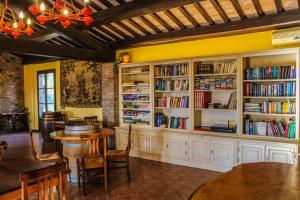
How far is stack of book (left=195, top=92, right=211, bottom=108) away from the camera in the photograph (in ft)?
17.1

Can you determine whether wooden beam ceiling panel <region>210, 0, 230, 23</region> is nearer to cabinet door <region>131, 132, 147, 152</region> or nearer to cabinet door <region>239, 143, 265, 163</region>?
cabinet door <region>239, 143, 265, 163</region>

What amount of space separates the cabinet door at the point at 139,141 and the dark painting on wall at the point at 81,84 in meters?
A: 1.94

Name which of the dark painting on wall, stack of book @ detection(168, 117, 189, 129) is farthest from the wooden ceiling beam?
the dark painting on wall

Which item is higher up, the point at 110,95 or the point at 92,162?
the point at 110,95

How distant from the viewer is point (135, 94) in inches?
248

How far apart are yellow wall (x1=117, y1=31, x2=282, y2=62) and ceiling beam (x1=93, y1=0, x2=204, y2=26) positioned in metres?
1.39

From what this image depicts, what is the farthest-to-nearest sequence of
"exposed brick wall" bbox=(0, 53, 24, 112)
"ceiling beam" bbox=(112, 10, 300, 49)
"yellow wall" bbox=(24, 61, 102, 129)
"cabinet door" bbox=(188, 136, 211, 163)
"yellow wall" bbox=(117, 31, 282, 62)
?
1. "exposed brick wall" bbox=(0, 53, 24, 112)
2. "yellow wall" bbox=(24, 61, 102, 129)
3. "cabinet door" bbox=(188, 136, 211, 163)
4. "yellow wall" bbox=(117, 31, 282, 62)
5. "ceiling beam" bbox=(112, 10, 300, 49)

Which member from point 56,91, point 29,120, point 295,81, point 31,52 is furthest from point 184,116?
point 29,120

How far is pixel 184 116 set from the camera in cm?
578

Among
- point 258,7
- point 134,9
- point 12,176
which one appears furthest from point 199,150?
point 12,176

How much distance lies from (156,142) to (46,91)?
216 inches

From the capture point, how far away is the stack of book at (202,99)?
521cm

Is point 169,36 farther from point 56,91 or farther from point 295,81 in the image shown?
point 56,91

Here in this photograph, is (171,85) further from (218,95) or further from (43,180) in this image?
(43,180)
